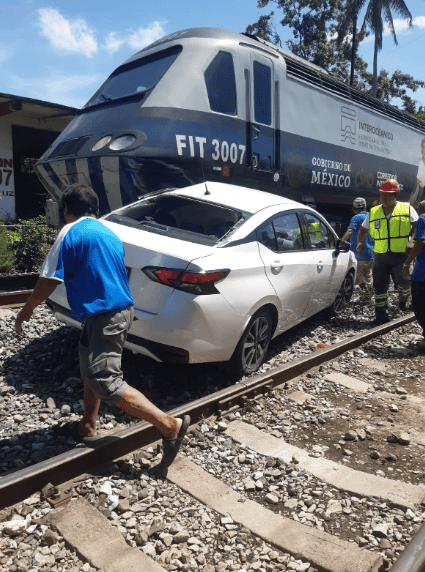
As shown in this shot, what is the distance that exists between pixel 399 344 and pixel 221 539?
4.45 metres

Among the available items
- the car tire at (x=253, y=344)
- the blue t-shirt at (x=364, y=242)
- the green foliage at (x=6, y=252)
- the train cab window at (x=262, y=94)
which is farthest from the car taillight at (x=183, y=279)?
the green foliage at (x=6, y=252)

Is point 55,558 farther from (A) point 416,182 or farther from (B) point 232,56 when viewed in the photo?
(A) point 416,182

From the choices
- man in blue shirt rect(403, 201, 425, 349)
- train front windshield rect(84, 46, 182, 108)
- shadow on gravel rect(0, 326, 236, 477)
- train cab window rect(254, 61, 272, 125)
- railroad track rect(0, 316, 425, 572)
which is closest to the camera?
railroad track rect(0, 316, 425, 572)

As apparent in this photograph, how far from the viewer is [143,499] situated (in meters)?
2.84

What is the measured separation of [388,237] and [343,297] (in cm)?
108

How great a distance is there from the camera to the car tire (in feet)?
14.7

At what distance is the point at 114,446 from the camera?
3152 millimetres

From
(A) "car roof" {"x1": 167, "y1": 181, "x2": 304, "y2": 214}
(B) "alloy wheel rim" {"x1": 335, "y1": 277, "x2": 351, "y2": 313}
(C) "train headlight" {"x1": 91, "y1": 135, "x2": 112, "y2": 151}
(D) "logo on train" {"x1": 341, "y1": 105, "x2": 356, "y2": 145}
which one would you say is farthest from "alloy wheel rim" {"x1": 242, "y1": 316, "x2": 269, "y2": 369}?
(D) "logo on train" {"x1": 341, "y1": 105, "x2": 356, "y2": 145}

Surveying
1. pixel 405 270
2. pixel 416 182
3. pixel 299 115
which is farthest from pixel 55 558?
pixel 416 182

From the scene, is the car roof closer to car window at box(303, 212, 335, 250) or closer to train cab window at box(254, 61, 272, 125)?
car window at box(303, 212, 335, 250)

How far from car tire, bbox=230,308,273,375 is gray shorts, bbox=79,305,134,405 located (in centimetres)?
159

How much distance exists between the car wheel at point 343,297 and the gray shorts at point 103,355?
4547 mm

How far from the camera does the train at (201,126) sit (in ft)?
21.2

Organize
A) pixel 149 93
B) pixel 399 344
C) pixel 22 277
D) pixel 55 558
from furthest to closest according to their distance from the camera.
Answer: pixel 22 277 < pixel 149 93 < pixel 399 344 < pixel 55 558
